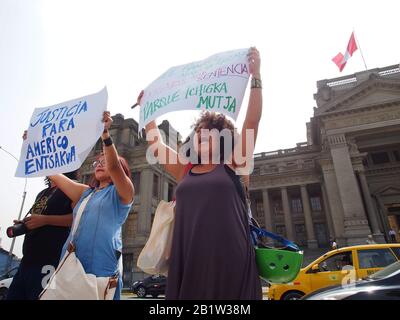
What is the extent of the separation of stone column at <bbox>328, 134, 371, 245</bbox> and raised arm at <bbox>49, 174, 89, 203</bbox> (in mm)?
27164

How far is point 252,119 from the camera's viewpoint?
7.47ft

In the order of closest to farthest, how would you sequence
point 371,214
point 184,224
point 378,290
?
point 184,224 < point 378,290 < point 371,214

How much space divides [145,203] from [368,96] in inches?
1080

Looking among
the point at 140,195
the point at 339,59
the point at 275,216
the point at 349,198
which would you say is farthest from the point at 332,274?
the point at 275,216

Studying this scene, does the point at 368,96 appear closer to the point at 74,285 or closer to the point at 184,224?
the point at 184,224

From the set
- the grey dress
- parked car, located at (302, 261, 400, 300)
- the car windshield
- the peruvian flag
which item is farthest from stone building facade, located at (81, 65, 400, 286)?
the grey dress

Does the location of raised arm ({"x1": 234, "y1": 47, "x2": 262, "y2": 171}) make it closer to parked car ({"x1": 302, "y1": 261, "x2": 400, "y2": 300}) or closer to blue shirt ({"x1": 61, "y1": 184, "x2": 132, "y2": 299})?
blue shirt ({"x1": 61, "y1": 184, "x2": 132, "y2": 299})

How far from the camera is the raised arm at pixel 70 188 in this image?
3114mm

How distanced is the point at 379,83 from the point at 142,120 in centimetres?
3373

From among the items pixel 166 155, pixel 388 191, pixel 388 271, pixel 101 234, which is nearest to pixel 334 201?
pixel 388 191

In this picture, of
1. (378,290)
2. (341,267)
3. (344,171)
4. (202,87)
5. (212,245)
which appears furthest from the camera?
(344,171)

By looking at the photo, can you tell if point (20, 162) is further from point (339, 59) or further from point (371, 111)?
point (371, 111)

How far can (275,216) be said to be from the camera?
42969mm
